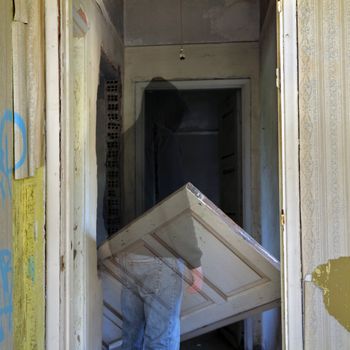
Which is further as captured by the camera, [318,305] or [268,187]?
[268,187]

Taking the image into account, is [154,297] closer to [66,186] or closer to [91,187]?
[91,187]

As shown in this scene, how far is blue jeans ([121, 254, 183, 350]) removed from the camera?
224 centimetres

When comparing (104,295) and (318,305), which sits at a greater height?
(318,305)

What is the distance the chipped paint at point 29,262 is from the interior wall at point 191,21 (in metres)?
2.33

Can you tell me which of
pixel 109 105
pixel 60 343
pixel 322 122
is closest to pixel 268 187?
pixel 109 105

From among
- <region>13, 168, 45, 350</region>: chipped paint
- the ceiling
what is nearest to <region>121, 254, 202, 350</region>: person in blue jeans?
<region>13, 168, 45, 350</region>: chipped paint

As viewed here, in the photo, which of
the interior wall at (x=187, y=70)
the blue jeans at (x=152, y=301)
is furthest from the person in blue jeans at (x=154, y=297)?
the interior wall at (x=187, y=70)

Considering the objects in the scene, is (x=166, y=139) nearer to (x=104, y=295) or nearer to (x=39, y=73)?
(x=104, y=295)

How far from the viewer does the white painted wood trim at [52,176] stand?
59.3 inches

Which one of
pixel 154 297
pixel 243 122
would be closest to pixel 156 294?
pixel 154 297

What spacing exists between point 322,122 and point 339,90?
0.13 metres

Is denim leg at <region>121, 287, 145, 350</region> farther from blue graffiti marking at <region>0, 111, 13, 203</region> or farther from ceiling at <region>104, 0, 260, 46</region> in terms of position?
ceiling at <region>104, 0, 260, 46</region>

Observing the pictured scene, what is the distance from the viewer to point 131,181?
3475 millimetres

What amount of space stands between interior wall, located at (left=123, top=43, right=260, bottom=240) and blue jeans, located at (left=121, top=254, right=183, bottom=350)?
1.06 m
